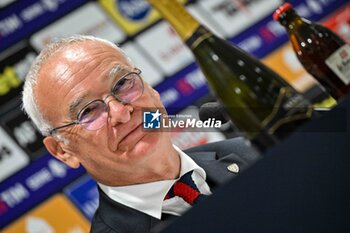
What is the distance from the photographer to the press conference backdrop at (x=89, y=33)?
163cm

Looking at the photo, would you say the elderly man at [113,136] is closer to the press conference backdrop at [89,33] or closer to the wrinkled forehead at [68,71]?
the wrinkled forehead at [68,71]

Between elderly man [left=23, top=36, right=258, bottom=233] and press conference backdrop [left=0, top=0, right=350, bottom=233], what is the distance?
0.82 feet

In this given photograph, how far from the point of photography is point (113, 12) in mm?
1929

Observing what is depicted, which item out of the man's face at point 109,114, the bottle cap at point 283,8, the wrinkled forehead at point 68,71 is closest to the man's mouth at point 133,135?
the man's face at point 109,114

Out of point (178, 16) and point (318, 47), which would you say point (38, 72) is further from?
point (318, 47)

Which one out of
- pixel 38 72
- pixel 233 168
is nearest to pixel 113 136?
pixel 38 72

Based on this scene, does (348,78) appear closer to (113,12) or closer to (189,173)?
(189,173)

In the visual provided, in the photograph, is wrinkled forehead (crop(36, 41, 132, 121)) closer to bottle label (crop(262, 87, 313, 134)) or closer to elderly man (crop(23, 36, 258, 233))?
elderly man (crop(23, 36, 258, 233))

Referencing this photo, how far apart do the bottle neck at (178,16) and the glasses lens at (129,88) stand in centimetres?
11

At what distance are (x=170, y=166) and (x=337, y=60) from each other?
1.17 ft

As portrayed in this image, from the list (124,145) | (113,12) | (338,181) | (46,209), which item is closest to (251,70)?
(124,145)

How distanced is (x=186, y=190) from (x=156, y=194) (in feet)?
0.18

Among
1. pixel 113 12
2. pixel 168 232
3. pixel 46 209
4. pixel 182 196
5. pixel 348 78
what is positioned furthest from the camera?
pixel 113 12

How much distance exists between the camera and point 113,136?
0.90 meters
